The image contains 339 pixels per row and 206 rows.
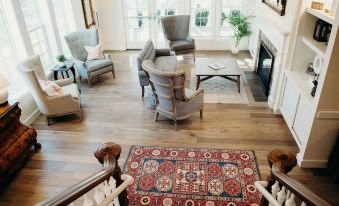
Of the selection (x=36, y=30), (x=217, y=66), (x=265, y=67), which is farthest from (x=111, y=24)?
(x=265, y=67)

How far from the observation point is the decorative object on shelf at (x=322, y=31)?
3.38 metres

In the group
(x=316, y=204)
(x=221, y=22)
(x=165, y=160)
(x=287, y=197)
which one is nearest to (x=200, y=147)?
(x=165, y=160)

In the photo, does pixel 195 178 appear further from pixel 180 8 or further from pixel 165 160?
pixel 180 8

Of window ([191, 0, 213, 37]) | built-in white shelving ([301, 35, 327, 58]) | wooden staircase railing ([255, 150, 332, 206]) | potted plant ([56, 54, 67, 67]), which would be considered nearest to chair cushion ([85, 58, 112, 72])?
potted plant ([56, 54, 67, 67])

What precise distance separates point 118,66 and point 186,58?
1737mm

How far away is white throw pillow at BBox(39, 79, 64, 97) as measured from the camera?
411 centimetres

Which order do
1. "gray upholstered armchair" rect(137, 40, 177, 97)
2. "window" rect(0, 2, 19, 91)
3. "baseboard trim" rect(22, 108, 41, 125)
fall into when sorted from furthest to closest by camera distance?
1. "gray upholstered armchair" rect(137, 40, 177, 97)
2. "baseboard trim" rect(22, 108, 41, 125)
3. "window" rect(0, 2, 19, 91)

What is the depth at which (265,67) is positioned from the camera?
203 inches

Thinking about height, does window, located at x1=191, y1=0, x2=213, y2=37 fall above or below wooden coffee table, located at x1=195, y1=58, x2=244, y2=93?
above

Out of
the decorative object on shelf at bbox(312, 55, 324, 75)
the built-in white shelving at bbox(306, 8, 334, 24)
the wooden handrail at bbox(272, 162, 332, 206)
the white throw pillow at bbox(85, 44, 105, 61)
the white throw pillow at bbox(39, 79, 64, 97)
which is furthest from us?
the white throw pillow at bbox(85, 44, 105, 61)

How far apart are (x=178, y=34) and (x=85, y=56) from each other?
2.32 metres

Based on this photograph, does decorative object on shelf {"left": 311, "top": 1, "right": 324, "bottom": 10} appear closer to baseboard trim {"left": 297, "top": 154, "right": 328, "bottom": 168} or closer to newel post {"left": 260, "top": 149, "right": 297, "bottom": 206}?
baseboard trim {"left": 297, "top": 154, "right": 328, "bottom": 168}

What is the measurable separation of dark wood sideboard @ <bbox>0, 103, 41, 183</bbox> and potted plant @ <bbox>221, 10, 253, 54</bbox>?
523cm

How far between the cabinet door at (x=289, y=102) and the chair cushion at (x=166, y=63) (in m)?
2.05
